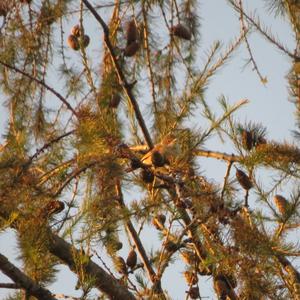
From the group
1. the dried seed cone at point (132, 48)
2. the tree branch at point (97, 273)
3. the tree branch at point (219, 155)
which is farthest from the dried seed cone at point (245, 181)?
the dried seed cone at point (132, 48)

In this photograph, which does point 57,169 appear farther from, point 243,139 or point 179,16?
point 179,16

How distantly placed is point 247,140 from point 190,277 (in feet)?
1.59

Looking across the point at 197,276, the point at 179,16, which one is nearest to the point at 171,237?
the point at 197,276

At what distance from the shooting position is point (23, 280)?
1.73 m

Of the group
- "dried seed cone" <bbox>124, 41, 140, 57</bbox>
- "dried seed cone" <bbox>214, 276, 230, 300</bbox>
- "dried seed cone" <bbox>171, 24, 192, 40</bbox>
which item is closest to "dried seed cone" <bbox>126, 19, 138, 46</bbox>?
"dried seed cone" <bbox>124, 41, 140, 57</bbox>

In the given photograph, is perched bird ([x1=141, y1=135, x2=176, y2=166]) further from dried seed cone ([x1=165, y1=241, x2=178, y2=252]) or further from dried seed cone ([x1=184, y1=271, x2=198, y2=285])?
dried seed cone ([x1=184, y1=271, x2=198, y2=285])

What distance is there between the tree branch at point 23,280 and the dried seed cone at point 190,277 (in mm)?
517

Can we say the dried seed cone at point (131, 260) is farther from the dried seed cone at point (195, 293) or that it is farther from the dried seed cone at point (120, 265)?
the dried seed cone at point (195, 293)

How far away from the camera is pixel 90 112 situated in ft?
6.21

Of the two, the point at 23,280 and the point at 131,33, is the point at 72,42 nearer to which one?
the point at 131,33

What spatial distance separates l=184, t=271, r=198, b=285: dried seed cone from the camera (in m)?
2.13

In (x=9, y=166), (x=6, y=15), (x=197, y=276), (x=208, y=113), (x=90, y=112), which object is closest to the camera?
(x=9, y=166)

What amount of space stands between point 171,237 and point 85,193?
39cm

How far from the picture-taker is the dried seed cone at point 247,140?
203 centimetres
